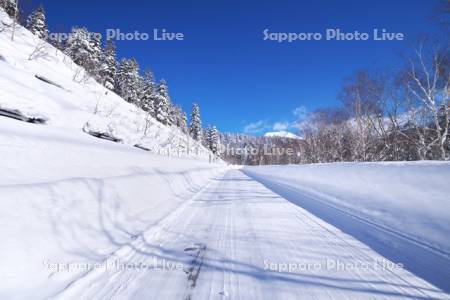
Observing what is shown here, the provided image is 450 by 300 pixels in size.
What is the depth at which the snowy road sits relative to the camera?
2508 millimetres

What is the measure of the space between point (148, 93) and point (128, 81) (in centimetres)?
529

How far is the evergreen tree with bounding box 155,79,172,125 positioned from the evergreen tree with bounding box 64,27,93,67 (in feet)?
57.6

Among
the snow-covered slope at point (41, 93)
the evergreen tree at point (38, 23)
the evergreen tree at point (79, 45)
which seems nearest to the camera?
the snow-covered slope at point (41, 93)

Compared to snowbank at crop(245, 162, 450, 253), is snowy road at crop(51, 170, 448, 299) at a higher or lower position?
lower

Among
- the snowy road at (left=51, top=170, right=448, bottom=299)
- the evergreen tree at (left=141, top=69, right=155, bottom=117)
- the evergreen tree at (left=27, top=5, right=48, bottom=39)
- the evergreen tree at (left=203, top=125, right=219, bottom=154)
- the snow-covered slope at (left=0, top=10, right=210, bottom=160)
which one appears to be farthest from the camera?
the evergreen tree at (left=203, top=125, right=219, bottom=154)

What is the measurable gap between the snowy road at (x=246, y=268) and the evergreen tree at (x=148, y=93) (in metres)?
50.3

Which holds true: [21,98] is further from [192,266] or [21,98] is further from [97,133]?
[192,266]

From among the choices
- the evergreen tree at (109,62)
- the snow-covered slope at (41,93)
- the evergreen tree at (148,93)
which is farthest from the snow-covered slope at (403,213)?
the evergreen tree at (148,93)

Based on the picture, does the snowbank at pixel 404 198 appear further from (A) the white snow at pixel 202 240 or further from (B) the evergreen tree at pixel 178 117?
(B) the evergreen tree at pixel 178 117

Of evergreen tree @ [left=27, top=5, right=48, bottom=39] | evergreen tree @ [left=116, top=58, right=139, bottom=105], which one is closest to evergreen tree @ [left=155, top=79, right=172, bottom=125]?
evergreen tree @ [left=116, top=58, right=139, bottom=105]

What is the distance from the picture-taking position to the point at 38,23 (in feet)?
117

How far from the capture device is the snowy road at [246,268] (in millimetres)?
2508

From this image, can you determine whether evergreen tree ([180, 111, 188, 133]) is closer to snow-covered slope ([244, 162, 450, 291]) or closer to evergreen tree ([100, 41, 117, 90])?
evergreen tree ([100, 41, 117, 90])

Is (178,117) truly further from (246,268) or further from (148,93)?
(246,268)
